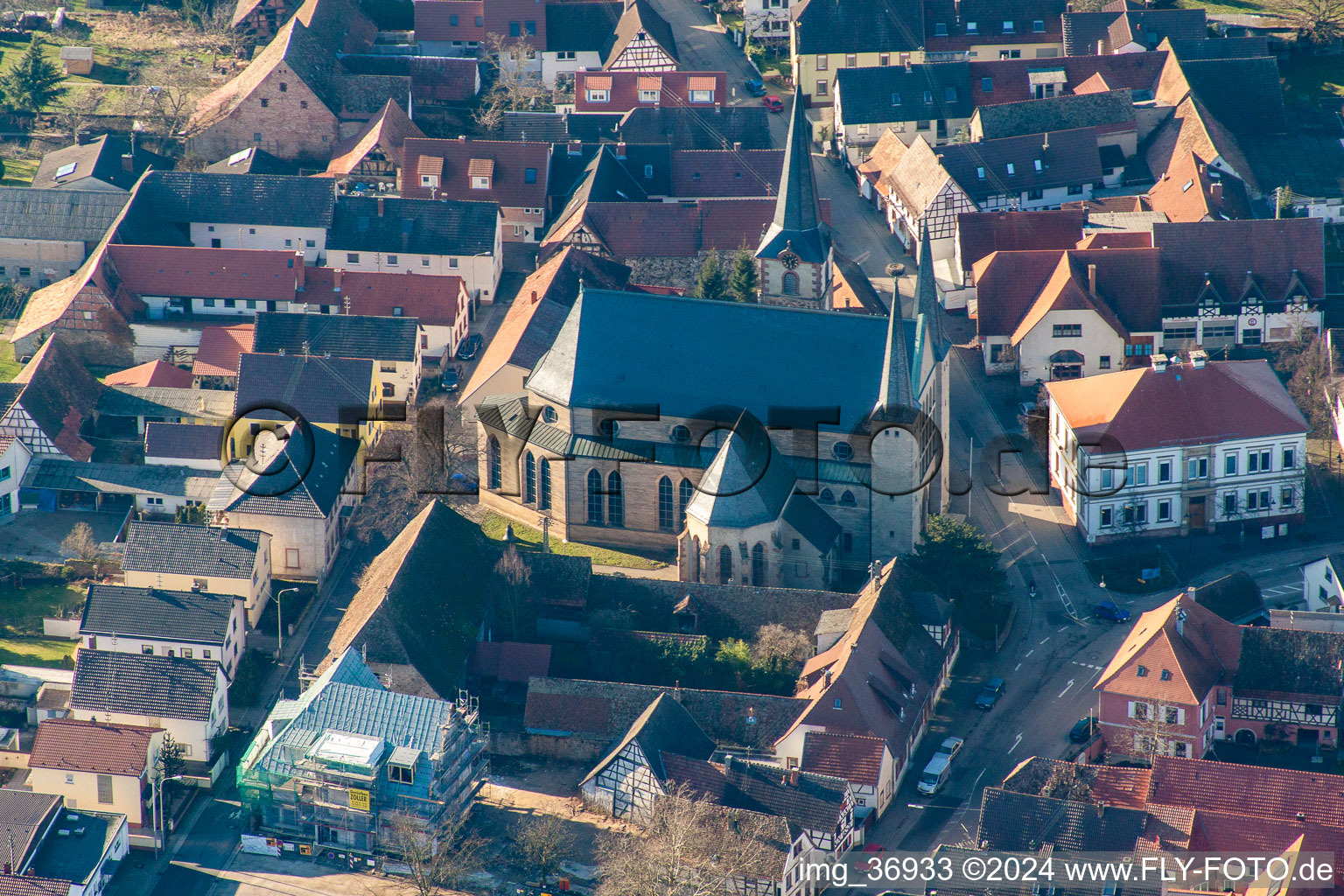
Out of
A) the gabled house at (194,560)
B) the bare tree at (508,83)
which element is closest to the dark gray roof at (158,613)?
the gabled house at (194,560)

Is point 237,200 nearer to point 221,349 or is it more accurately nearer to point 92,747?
point 221,349

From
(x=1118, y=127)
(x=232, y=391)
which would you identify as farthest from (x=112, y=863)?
(x=1118, y=127)

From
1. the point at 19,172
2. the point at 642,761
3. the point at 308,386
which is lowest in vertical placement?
the point at 642,761

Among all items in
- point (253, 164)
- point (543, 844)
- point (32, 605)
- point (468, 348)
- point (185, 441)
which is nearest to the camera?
point (543, 844)

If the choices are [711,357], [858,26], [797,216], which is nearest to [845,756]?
[711,357]

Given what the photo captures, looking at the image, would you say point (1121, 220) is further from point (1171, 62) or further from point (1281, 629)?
point (1281, 629)

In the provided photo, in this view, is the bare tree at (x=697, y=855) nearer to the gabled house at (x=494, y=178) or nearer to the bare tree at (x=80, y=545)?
the bare tree at (x=80, y=545)
